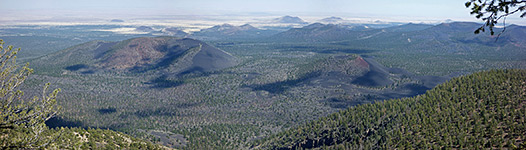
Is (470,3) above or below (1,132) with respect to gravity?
above

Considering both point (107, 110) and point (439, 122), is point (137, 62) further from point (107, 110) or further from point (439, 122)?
point (439, 122)

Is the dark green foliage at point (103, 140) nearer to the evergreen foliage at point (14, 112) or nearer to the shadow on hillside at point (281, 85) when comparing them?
the evergreen foliage at point (14, 112)

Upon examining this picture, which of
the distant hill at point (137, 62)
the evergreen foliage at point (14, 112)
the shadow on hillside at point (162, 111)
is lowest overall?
the shadow on hillside at point (162, 111)

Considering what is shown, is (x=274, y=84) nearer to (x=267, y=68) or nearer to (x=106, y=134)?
(x=267, y=68)

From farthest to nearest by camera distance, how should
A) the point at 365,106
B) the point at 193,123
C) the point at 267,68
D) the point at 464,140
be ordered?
1. the point at 267,68
2. the point at 193,123
3. the point at 365,106
4. the point at 464,140

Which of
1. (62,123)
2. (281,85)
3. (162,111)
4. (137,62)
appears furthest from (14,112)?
(137,62)

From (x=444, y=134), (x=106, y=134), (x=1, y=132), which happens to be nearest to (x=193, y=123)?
(x=106, y=134)

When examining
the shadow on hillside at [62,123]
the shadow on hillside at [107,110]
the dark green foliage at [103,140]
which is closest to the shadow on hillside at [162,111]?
the shadow on hillside at [107,110]

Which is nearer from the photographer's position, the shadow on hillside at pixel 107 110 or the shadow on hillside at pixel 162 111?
the shadow on hillside at pixel 162 111
